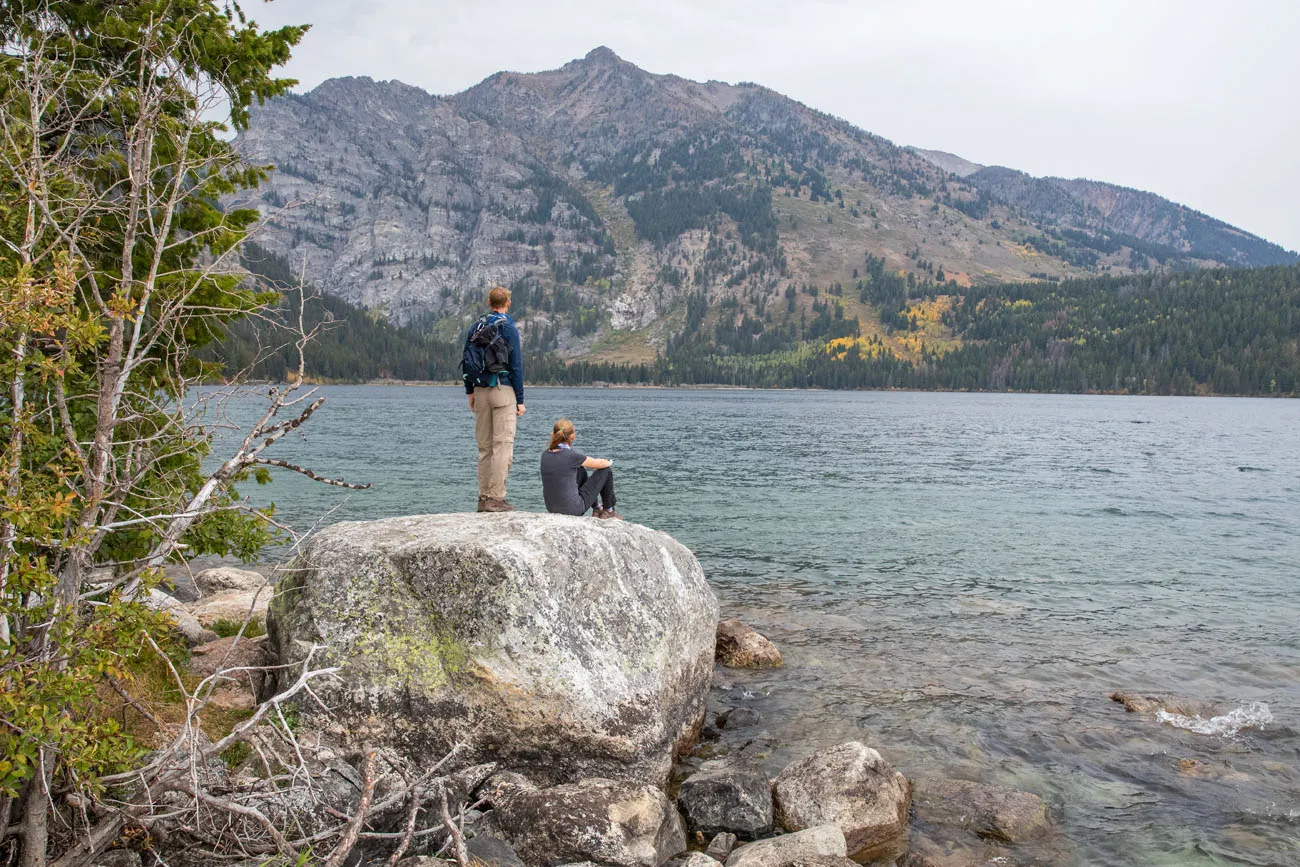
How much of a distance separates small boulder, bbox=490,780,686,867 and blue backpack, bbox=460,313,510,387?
6490 millimetres

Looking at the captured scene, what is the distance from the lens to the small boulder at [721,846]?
318 inches

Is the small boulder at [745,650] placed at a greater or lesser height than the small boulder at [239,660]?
lesser

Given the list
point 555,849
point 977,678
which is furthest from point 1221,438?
point 555,849

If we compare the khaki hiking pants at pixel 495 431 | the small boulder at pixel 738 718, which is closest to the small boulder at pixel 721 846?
the small boulder at pixel 738 718

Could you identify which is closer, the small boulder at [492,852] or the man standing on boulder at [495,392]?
the small boulder at [492,852]

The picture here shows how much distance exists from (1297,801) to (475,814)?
1000 centimetres

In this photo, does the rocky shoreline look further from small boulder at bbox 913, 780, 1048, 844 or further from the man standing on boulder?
the man standing on boulder

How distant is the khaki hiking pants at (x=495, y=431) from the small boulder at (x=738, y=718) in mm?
4948

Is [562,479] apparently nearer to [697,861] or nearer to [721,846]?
[721,846]

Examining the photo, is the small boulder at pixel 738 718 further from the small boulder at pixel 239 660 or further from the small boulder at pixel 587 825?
the small boulder at pixel 239 660

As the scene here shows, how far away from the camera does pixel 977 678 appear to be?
13852 mm

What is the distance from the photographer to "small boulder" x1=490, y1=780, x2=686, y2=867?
283 inches

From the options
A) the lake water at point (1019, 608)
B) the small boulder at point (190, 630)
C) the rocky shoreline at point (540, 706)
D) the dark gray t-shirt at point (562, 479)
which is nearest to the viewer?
the rocky shoreline at point (540, 706)

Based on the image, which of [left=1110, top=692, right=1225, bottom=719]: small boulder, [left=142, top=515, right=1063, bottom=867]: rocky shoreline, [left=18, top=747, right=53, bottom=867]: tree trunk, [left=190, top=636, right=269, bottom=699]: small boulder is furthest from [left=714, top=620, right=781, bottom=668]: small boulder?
[left=18, top=747, right=53, bottom=867]: tree trunk
